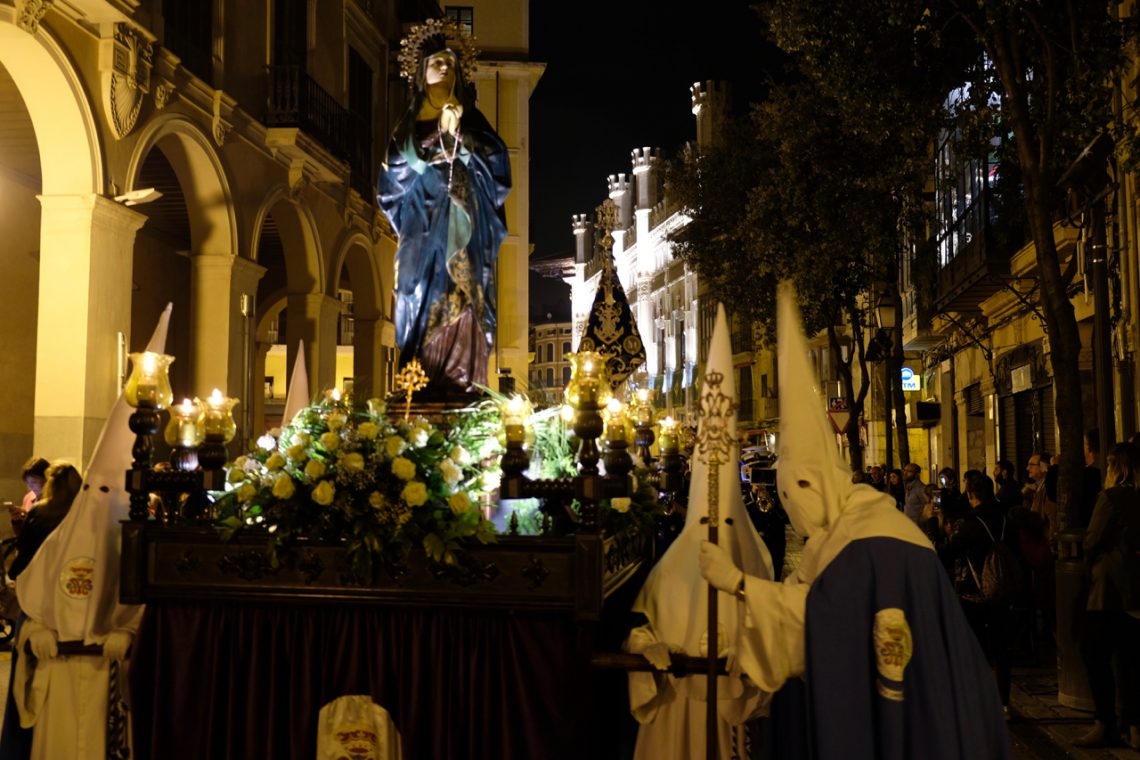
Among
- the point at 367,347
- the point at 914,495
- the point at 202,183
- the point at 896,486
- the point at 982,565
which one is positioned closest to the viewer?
the point at 982,565

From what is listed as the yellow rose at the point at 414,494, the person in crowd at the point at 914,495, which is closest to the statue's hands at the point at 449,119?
the yellow rose at the point at 414,494

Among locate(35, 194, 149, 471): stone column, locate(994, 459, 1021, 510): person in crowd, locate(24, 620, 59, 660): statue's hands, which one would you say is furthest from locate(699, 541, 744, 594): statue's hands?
locate(35, 194, 149, 471): stone column

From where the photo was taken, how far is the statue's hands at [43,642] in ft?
19.6

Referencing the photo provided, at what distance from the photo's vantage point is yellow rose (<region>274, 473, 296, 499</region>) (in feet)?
19.1

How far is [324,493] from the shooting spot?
5719 millimetres

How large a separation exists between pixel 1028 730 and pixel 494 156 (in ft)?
18.4

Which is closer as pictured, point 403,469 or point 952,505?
point 403,469

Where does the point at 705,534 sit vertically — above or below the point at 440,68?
below

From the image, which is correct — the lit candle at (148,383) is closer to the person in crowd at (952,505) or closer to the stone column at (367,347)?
the person in crowd at (952,505)

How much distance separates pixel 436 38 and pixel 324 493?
12.8ft

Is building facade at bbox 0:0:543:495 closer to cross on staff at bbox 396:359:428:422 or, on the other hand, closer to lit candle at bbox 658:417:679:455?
cross on staff at bbox 396:359:428:422

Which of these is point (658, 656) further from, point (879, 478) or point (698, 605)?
point (879, 478)

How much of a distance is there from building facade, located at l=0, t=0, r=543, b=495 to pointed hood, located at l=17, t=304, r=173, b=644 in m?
1.73

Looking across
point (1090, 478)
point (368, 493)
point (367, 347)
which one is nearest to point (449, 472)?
point (368, 493)
